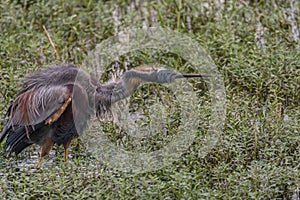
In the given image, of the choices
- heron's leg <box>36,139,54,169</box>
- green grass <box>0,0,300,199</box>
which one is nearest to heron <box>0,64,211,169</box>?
heron's leg <box>36,139,54,169</box>

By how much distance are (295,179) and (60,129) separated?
226 cm

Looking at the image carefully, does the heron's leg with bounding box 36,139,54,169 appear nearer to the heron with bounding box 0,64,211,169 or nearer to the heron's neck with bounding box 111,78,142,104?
the heron with bounding box 0,64,211,169

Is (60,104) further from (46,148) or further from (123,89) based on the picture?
(123,89)

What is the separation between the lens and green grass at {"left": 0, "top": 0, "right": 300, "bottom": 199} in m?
6.52

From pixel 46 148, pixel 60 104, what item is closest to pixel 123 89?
pixel 60 104

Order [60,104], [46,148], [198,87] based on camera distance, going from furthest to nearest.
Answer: [198,87] < [46,148] < [60,104]

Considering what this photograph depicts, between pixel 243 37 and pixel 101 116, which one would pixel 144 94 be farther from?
pixel 243 37

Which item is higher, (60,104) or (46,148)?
(60,104)

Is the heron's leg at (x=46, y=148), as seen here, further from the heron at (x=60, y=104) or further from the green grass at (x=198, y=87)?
the green grass at (x=198, y=87)

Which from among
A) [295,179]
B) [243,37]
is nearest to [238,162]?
[295,179]

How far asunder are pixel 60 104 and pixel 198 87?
1965 millimetres

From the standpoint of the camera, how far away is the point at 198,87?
28.6 ft

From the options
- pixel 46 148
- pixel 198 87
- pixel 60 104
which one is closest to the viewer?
pixel 60 104

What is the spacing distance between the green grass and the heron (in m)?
0.24
